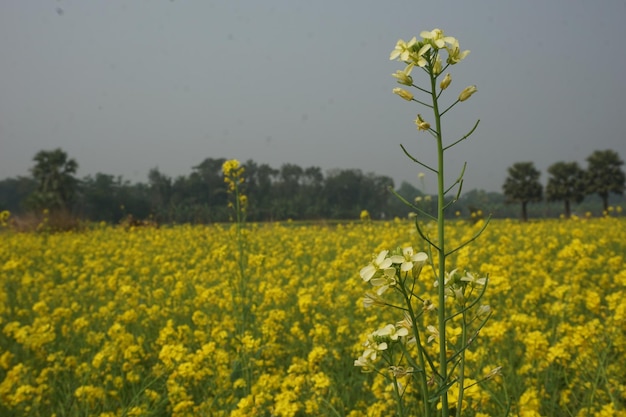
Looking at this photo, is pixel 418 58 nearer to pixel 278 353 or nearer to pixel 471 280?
pixel 471 280

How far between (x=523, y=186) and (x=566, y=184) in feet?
13.1

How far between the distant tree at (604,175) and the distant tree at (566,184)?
2.45 ft

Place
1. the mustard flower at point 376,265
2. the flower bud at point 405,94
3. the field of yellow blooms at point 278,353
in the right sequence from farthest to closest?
the field of yellow blooms at point 278,353
the flower bud at point 405,94
the mustard flower at point 376,265

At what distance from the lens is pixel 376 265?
3.23 ft

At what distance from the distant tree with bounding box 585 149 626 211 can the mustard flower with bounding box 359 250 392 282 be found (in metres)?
50.5

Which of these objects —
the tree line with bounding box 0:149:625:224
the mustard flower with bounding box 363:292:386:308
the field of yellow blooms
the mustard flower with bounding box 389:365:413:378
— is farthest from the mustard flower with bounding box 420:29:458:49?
the tree line with bounding box 0:149:625:224

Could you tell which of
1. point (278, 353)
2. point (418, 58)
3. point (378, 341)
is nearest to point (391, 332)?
point (378, 341)

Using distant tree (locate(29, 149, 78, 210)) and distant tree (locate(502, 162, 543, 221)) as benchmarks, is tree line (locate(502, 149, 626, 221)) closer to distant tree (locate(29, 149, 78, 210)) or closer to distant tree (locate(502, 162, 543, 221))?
distant tree (locate(502, 162, 543, 221))

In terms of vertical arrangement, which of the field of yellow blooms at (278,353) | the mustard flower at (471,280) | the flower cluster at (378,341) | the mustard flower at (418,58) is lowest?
the field of yellow blooms at (278,353)

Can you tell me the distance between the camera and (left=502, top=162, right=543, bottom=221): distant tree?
4934 centimetres

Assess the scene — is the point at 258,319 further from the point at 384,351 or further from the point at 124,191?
the point at 124,191

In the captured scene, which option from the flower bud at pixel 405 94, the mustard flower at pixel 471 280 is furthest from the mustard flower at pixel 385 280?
the flower bud at pixel 405 94

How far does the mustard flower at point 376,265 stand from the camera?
0.95 metres

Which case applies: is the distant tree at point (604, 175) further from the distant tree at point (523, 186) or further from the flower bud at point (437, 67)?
the flower bud at point (437, 67)
